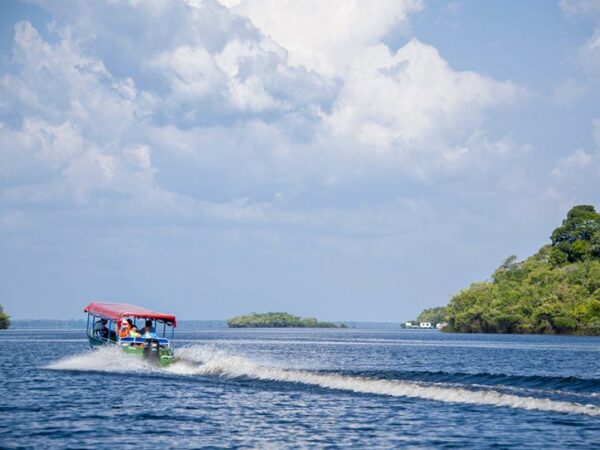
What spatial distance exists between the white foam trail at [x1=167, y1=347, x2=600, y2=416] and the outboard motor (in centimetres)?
119

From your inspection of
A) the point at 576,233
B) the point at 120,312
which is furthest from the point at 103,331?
the point at 576,233

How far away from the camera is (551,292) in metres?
169

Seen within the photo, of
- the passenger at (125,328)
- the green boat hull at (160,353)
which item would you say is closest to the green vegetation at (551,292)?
the passenger at (125,328)

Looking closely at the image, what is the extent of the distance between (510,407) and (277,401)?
449 inches

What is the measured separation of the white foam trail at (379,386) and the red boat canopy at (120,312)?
4.23 m

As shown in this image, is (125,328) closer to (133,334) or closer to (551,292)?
(133,334)

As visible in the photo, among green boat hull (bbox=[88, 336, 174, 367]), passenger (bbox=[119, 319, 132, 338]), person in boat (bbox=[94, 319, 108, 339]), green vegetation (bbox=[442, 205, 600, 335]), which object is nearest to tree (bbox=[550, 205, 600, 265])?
green vegetation (bbox=[442, 205, 600, 335])

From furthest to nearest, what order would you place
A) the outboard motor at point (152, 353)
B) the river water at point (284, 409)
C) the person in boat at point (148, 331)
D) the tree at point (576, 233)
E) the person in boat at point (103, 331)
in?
the tree at point (576, 233) < the person in boat at point (103, 331) < the person in boat at point (148, 331) < the outboard motor at point (152, 353) < the river water at point (284, 409)

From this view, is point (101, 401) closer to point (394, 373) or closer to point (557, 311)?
point (394, 373)

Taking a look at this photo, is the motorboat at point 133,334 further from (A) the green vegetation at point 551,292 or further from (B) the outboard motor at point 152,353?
(A) the green vegetation at point 551,292

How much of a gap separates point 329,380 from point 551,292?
12613cm

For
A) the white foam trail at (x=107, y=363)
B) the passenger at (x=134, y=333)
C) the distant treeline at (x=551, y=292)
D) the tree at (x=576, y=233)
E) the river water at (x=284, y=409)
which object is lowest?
the river water at (x=284, y=409)

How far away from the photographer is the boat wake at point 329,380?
132 ft

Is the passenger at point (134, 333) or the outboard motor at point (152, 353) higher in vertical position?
the passenger at point (134, 333)
